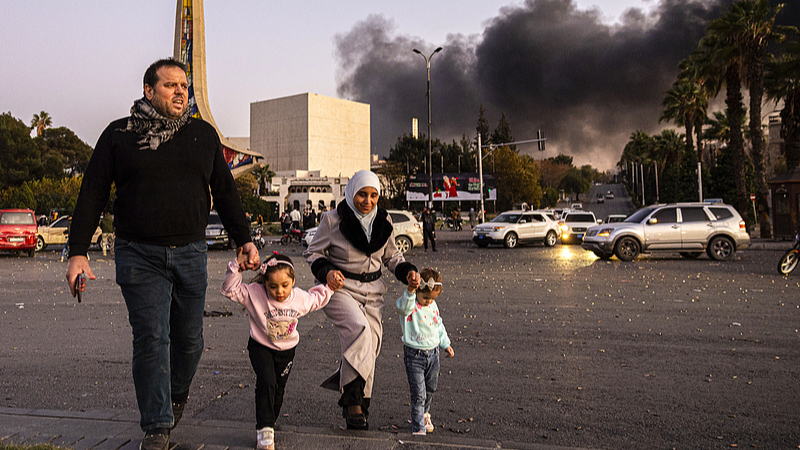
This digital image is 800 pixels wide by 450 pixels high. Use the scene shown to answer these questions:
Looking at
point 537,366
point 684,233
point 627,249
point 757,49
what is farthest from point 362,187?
point 757,49

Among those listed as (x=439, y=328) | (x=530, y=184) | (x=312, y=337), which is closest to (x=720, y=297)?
(x=312, y=337)

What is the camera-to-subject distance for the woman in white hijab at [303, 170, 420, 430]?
145 inches

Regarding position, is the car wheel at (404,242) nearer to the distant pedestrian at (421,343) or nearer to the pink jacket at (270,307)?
the distant pedestrian at (421,343)

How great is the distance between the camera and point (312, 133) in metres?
141

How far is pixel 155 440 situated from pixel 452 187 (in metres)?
58.5

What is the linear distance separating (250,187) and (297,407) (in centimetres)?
11356

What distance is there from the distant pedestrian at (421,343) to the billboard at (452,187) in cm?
5574

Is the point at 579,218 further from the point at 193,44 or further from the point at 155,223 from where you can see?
the point at 193,44

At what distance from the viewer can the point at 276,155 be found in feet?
488

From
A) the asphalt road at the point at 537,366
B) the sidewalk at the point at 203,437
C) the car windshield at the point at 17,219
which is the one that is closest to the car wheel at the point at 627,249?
the asphalt road at the point at 537,366

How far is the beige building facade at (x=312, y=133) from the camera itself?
141 meters

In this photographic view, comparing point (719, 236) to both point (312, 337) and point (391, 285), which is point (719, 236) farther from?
point (312, 337)

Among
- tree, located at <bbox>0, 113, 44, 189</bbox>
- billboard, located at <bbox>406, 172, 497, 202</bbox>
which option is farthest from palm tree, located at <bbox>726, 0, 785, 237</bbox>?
tree, located at <bbox>0, 113, 44, 189</bbox>

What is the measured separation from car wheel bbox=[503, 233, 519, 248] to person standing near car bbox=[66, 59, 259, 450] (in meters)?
24.4
